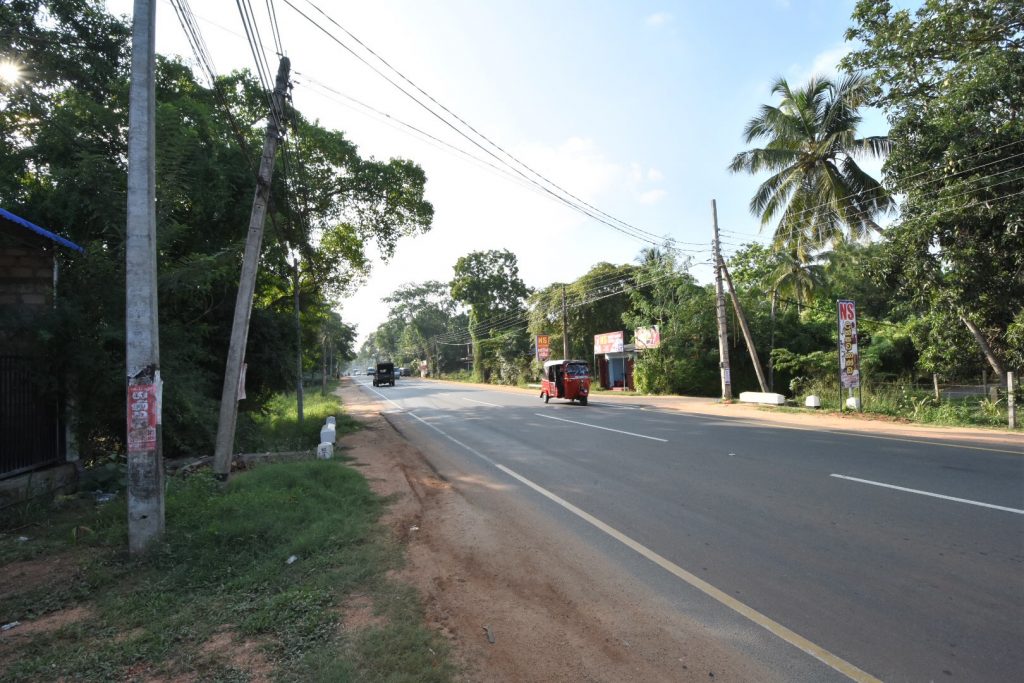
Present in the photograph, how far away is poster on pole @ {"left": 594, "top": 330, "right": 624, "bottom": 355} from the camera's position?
3738 centimetres

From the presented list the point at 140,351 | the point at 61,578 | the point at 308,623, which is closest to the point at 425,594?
the point at 308,623

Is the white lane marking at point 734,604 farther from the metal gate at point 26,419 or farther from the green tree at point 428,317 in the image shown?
the green tree at point 428,317

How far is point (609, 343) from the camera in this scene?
126ft

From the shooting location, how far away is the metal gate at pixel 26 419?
7.23 meters

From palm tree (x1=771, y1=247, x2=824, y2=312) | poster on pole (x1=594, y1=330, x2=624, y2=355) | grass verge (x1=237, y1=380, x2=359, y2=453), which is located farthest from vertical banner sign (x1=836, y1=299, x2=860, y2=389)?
poster on pole (x1=594, y1=330, x2=624, y2=355)

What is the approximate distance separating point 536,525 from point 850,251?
113ft

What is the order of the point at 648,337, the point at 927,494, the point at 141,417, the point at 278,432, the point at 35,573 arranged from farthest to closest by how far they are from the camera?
the point at 648,337 < the point at 278,432 < the point at 927,494 < the point at 141,417 < the point at 35,573

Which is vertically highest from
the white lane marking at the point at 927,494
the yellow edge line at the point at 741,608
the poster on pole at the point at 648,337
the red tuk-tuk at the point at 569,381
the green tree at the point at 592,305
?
the green tree at the point at 592,305

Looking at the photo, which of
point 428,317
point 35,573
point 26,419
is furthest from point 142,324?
point 428,317

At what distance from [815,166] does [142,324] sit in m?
25.1

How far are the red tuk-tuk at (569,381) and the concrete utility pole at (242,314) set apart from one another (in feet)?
57.2

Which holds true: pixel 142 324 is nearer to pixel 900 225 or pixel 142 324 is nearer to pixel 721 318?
pixel 900 225

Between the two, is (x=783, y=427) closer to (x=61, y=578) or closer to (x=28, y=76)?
(x=61, y=578)

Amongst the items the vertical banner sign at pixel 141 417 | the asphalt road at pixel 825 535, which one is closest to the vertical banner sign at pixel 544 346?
the asphalt road at pixel 825 535
